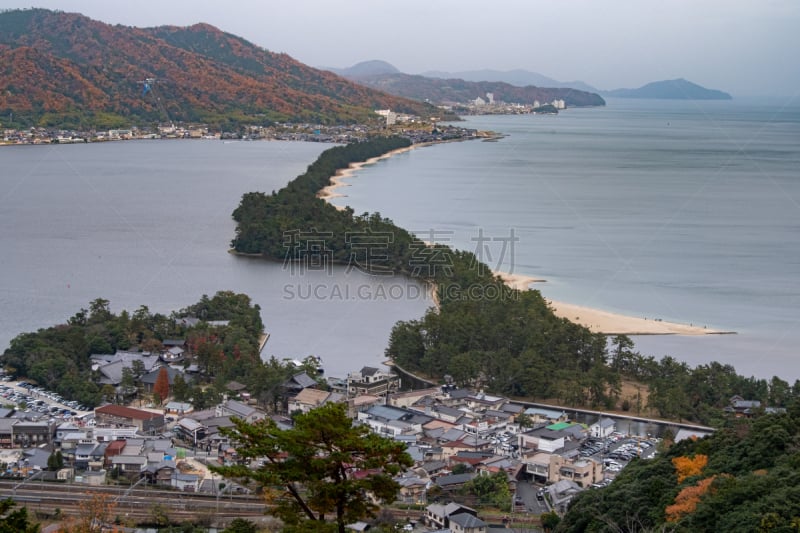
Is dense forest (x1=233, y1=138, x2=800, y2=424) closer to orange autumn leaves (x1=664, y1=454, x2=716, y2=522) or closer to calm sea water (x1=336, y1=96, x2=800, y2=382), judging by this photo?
calm sea water (x1=336, y1=96, x2=800, y2=382)

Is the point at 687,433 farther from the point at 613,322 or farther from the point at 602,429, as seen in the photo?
the point at 613,322

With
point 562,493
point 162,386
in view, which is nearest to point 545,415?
point 562,493

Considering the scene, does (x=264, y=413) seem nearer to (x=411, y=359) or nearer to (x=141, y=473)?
(x=141, y=473)

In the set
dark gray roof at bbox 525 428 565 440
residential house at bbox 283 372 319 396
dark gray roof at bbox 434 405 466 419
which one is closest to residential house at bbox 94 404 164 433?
residential house at bbox 283 372 319 396

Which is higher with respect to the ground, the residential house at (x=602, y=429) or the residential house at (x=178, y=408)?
the residential house at (x=602, y=429)

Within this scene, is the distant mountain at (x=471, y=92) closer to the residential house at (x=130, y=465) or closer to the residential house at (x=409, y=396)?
the residential house at (x=409, y=396)

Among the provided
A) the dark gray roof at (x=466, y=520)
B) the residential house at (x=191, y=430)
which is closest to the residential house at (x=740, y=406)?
the dark gray roof at (x=466, y=520)
